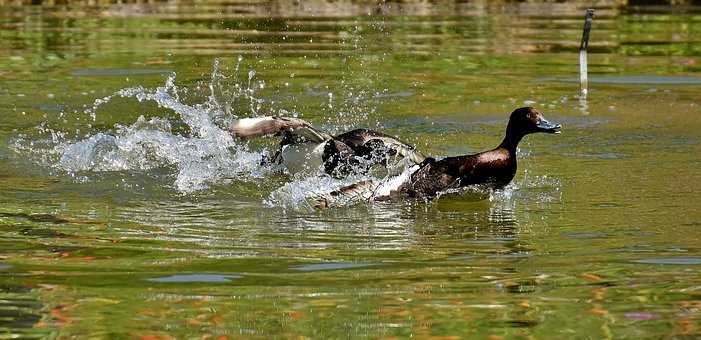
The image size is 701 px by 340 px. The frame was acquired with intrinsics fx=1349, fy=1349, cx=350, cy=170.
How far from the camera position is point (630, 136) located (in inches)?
458

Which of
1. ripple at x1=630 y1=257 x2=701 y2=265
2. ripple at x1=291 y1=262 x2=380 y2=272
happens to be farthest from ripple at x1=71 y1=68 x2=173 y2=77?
ripple at x1=630 y1=257 x2=701 y2=265

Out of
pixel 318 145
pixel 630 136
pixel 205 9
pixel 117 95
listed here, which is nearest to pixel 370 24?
pixel 205 9

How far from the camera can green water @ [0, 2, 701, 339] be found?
232 inches

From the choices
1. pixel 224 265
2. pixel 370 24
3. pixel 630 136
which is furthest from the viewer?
pixel 370 24

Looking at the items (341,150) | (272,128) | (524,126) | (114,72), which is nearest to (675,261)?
(524,126)

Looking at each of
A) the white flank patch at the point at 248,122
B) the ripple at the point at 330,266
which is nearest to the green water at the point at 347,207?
the ripple at the point at 330,266

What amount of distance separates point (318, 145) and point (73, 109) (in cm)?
413

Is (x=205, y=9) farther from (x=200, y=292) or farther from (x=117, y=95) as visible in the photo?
(x=200, y=292)

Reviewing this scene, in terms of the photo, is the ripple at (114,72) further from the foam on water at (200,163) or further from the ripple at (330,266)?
the ripple at (330,266)

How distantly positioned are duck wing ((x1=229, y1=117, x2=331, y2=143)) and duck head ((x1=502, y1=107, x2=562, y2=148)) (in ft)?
4.25

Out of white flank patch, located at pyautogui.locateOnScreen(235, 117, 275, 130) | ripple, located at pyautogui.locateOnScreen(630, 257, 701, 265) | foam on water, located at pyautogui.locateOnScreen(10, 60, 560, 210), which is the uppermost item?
white flank patch, located at pyautogui.locateOnScreen(235, 117, 275, 130)

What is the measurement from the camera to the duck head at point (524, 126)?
366 inches

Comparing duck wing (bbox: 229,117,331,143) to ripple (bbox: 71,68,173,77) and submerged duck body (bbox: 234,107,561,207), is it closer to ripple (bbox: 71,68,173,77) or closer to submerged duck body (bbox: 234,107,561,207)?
submerged duck body (bbox: 234,107,561,207)

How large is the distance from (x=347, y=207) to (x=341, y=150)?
2.85ft
